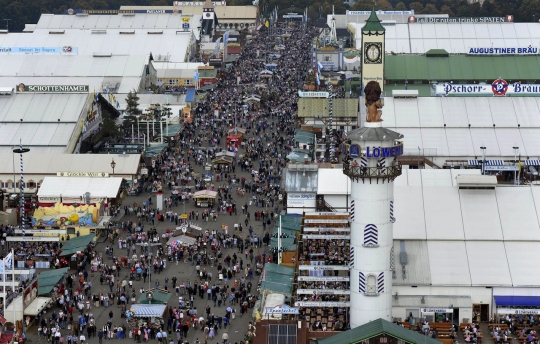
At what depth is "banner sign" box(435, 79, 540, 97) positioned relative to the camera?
320 feet

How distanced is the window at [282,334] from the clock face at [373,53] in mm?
64731

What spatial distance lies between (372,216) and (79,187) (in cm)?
3592

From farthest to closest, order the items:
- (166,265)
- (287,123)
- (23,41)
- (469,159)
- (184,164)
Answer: (23,41) → (287,123) → (184,164) → (469,159) → (166,265)

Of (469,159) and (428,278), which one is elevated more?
(469,159)

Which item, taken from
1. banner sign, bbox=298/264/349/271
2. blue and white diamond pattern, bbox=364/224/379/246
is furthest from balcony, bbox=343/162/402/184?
banner sign, bbox=298/264/349/271

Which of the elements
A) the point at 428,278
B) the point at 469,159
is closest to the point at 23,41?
the point at 469,159

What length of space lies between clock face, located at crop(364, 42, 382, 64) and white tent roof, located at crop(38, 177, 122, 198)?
37.3 m

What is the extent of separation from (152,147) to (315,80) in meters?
35.6

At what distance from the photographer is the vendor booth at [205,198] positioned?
3312 inches

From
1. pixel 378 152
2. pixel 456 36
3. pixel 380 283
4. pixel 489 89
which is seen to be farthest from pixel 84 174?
pixel 456 36

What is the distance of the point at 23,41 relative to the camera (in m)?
162

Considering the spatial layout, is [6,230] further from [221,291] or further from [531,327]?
[531,327]

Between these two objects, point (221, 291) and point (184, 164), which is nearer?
point (221, 291)

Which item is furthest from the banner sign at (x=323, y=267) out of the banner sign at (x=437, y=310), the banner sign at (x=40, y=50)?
the banner sign at (x=40, y=50)
